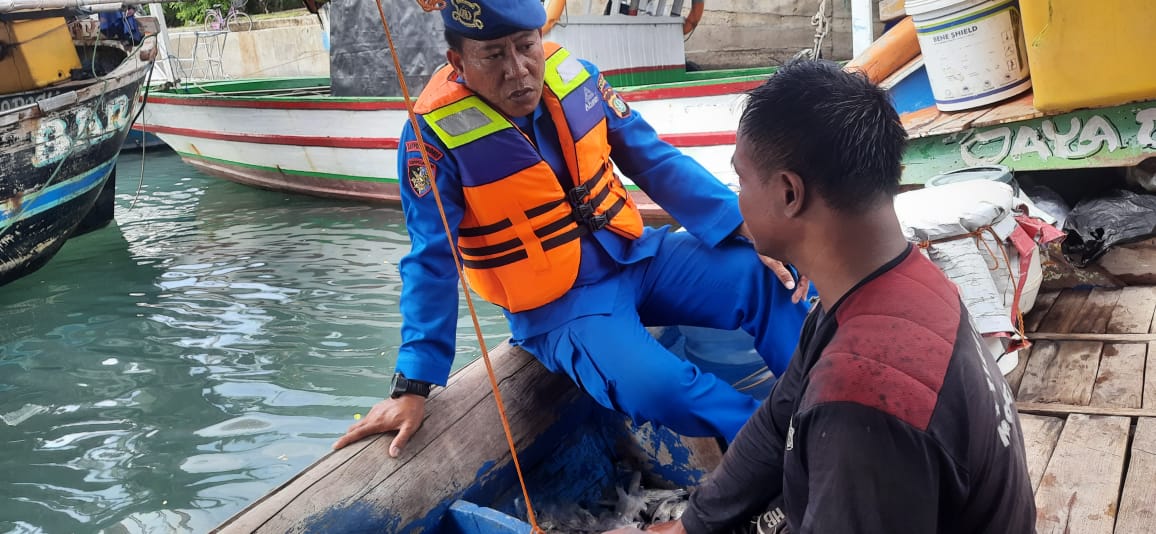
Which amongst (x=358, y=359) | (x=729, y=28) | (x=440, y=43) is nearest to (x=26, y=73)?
(x=440, y=43)

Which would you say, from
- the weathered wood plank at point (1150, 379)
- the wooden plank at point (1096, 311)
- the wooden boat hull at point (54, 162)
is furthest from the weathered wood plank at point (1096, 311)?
the wooden boat hull at point (54, 162)

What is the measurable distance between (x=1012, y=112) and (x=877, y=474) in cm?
309

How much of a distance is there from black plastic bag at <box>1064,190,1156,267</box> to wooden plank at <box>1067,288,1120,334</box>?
0.19 meters

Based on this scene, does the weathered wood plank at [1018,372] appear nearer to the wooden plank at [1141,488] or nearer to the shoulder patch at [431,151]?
the wooden plank at [1141,488]

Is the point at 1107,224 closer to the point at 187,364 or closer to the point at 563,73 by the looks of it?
the point at 563,73

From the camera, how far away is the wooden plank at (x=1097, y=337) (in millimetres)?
2760

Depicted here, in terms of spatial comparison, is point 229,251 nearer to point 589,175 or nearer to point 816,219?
point 589,175

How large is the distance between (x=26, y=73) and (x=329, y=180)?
10.8 ft

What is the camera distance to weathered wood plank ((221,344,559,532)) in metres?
1.86

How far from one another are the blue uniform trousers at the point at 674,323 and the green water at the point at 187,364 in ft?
6.59

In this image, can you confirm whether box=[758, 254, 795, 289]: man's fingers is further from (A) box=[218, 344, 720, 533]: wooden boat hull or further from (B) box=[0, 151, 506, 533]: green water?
(B) box=[0, 151, 506, 533]: green water

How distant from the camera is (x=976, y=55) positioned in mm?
3578

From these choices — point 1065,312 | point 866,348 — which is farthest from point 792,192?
point 1065,312

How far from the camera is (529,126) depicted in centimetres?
231
